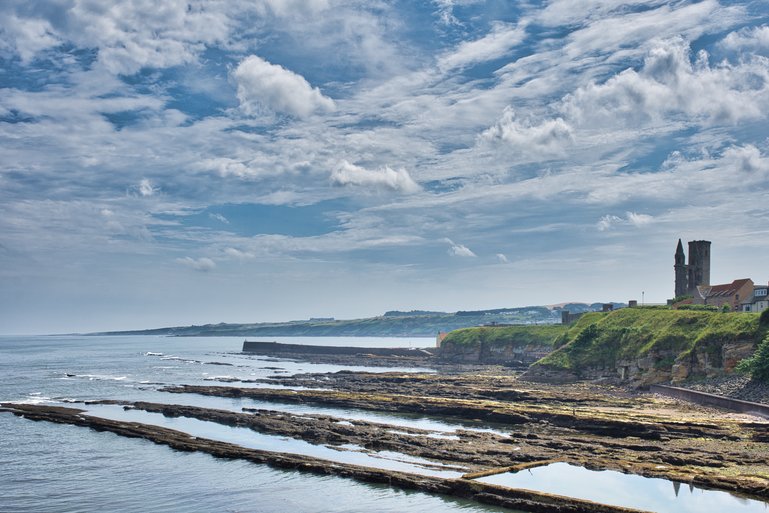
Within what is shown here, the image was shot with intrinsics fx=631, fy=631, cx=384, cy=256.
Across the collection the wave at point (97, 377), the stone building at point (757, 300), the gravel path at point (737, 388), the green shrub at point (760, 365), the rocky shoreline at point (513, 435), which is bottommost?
the wave at point (97, 377)

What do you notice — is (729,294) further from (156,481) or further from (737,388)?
(156,481)

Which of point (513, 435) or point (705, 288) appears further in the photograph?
point (705, 288)

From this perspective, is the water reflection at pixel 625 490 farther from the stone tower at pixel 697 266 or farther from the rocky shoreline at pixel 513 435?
the stone tower at pixel 697 266

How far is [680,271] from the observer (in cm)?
13275

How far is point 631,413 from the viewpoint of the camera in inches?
2051

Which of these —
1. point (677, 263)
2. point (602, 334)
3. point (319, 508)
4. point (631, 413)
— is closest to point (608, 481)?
point (319, 508)

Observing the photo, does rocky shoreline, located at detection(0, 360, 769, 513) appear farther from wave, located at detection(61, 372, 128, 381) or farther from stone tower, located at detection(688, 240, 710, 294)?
stone tower, located at detection(688, 240, 710, 294)

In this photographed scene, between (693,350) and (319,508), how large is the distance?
5519cm

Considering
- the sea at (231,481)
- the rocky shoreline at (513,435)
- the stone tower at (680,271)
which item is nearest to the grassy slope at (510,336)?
the stone tower at (680,271)

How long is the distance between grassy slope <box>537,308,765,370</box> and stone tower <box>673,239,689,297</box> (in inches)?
1417

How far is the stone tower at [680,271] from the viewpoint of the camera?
131500 millimetres

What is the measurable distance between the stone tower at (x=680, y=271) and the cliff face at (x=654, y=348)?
36.5 m

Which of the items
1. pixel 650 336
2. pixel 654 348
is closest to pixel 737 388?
pixel 654 348

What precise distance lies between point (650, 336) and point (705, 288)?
128 feet
